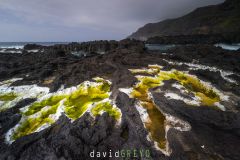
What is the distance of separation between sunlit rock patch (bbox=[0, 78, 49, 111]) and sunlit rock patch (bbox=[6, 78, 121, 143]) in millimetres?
1120

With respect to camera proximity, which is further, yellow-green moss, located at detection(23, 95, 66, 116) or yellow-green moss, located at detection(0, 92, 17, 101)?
yellow-green moss, located at detection(0, 92, 17, 101)

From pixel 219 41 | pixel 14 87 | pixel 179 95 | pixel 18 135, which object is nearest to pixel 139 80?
pixel 179 95

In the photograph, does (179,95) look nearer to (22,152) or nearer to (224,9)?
(22,152)

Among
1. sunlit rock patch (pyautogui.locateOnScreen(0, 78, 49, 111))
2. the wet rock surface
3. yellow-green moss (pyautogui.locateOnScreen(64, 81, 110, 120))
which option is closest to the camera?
the wet rock surface

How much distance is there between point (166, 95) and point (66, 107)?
5.07 metres

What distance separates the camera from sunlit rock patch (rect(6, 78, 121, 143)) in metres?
8.50

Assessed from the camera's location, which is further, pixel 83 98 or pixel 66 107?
pixel 83 98

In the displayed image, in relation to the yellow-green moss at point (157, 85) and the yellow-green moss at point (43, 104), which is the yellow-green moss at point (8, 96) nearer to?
the yellow-green moss at point (43, 104)

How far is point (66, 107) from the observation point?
963 centimetres

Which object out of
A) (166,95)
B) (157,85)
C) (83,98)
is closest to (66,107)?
(83,98)

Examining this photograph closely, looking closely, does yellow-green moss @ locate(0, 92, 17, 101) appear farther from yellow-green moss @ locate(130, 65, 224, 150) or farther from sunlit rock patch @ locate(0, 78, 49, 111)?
yellow-green moss @ locate(130, 65, 224, 150)

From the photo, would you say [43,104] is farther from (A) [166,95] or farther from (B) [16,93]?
(A) [166,95]

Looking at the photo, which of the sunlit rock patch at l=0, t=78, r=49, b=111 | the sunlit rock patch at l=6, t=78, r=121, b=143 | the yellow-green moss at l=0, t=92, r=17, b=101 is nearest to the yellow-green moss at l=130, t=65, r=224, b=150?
the sunlit rock patch at l=6, t=78, r=121, b=143

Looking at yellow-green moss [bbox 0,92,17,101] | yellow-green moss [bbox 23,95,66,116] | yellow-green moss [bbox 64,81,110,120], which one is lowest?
yellow-green moss [bbox 0,92,17,101]
